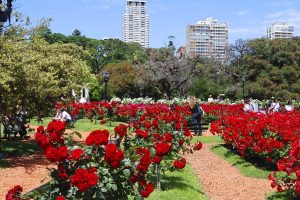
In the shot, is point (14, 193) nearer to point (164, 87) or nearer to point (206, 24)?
point (164, 87)

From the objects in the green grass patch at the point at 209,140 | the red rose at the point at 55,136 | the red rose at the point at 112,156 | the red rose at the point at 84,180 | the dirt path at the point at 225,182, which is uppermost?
the red rose at the point at 55,136

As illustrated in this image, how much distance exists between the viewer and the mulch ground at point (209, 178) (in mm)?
8945

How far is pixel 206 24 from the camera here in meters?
165

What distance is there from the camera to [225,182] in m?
9.98

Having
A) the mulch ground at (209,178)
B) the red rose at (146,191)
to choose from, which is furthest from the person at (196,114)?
the red rose at (146,191)

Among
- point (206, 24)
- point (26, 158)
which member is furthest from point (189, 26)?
point (26, 158)

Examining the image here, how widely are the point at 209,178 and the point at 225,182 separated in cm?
57

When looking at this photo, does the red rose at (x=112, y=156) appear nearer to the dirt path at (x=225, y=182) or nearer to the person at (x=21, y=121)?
the dirt path at (x=225, y=182)

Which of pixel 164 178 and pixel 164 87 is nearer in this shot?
pixel 164 178

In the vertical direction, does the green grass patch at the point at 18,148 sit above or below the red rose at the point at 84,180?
below

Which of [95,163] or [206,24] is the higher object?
[206,24]

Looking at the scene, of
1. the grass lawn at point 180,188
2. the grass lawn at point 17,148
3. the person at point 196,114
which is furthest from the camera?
the person at point 196,114

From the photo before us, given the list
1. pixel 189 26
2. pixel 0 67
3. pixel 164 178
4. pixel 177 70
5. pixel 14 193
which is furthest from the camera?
pixel 189 26

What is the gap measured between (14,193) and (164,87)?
4896 centimetres
